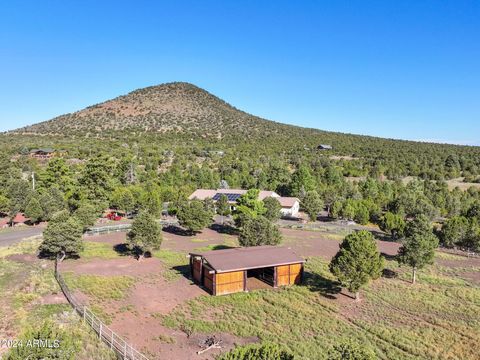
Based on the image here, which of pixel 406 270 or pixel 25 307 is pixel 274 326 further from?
pixel 406 270

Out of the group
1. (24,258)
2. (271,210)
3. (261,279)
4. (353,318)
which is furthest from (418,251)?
(24,258)

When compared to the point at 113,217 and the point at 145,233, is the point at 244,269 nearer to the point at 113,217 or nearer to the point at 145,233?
the point at 145,233

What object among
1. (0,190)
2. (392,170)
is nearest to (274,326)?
(0,190)

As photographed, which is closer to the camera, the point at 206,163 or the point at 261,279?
the point at 261,279

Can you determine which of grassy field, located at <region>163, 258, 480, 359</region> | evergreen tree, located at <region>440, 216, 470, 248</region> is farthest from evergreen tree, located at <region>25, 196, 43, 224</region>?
evergreen tree, located at <region>440, 216, 470, 248</region>

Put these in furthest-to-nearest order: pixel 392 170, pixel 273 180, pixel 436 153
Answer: pixel 436 153
pixel 392 170
pixel 273 180

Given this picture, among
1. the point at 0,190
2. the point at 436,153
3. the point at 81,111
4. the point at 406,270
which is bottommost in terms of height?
the point at 406,270

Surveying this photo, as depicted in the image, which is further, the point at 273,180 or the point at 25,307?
the point at 273,180
